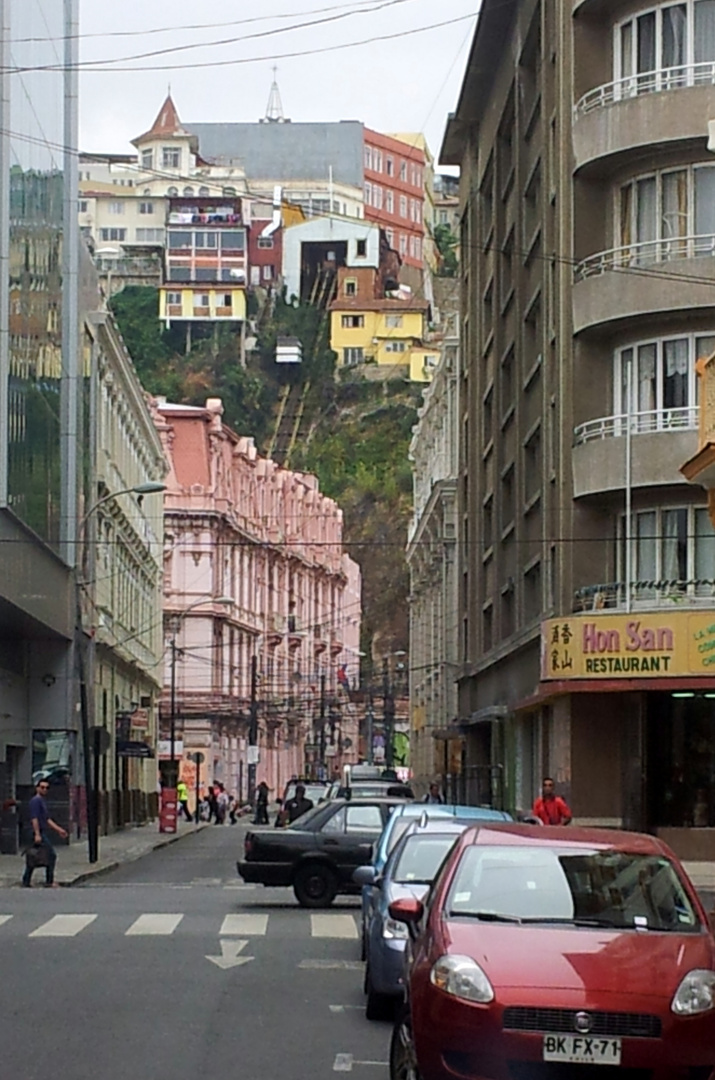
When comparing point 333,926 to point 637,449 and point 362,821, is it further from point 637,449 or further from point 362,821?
point 637,449

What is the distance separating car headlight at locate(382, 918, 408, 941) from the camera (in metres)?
14.8

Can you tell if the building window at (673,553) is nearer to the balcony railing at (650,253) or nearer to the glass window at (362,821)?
→ the balcony railing at (650,253)

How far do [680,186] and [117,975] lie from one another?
23046 millimetres

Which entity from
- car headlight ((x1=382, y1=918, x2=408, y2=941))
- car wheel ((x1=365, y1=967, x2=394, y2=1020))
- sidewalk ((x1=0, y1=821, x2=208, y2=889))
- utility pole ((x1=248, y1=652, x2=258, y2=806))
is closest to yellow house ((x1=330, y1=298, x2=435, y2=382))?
utility pole ((x1=248, y1=652, x2=258, y2=806))

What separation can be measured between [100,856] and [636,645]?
14.9 meters

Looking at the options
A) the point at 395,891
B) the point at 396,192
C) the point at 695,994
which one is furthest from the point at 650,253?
the point at 396,192

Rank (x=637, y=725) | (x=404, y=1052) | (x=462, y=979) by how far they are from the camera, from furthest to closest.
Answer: (x=637, y=725), (x=404, y=1052), (x=462, y=979)

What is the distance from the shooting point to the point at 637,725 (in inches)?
1458

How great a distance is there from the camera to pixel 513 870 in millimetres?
11625

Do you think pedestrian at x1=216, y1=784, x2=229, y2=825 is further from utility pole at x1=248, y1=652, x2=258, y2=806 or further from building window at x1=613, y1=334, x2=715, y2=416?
building window at x1=613, y1=334, x2=715, y2=416

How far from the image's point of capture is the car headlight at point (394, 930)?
14.8m

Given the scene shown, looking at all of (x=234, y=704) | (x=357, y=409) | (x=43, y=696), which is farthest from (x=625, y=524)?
(x=357, y=409)

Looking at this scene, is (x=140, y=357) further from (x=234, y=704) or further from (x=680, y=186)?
(x=680, y=186)

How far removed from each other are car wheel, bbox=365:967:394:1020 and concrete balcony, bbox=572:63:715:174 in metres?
23.7
